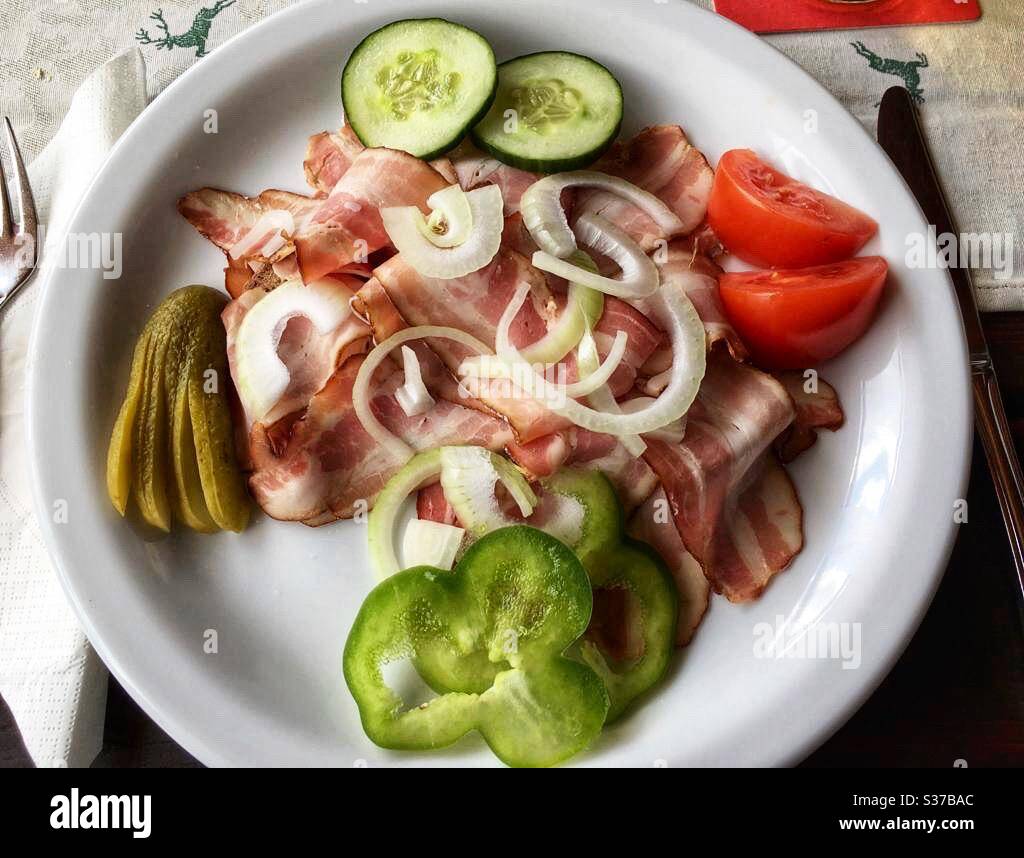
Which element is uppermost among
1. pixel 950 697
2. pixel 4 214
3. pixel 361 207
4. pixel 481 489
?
pixel 361 207

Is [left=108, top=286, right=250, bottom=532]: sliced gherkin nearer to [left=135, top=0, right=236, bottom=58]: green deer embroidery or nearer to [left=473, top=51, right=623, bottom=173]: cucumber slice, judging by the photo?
[left=473, top=51, right=623, bottom=173]: cucumber slice

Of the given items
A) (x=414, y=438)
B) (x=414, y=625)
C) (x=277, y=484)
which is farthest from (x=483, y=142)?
(x=414, y=625)

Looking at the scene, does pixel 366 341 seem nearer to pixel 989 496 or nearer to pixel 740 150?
pixel 740 150

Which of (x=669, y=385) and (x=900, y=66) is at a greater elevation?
(x=900, y=66)

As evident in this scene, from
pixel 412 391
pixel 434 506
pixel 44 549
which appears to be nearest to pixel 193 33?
pixel 412 391

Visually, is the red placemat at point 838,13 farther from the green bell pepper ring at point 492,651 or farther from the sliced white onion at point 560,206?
the green bell pepper ring at point 492,651

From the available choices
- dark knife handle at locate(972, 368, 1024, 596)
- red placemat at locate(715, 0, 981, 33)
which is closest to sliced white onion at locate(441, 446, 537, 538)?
dark knife handle at locate(972, 368, 1024, 596)

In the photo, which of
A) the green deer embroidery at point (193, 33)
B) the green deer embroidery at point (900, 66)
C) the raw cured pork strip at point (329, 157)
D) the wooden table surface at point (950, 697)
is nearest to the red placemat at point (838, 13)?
the green deer embroidery at point (900, 66)

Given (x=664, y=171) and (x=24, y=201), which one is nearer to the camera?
(x=664, y=171)

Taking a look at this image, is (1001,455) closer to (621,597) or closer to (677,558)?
(677,558)
